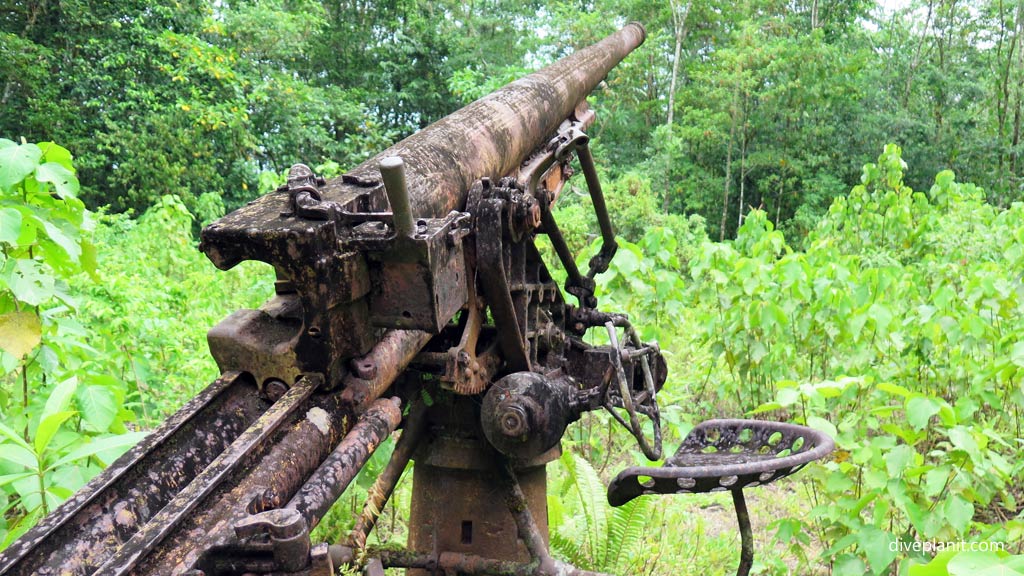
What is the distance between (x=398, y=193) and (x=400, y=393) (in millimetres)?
1008

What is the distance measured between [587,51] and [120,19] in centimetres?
902

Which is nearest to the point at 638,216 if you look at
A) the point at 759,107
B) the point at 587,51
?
the point at 759,107

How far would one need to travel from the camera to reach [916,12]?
2117 cm

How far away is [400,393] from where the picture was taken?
2.64 m

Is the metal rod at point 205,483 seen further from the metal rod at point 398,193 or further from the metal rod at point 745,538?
the metal rod at point 745,538

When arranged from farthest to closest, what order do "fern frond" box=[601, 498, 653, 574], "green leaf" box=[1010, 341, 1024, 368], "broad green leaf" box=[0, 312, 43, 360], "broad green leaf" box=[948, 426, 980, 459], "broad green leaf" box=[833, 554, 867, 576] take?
"fern frond" box=[601, 498, 653, 574], "broad green leaf" box=[833, 554, 867, 576], "green leaf" box=[1010, 341, 1024, 368], "broad green leaf" box=[948, 426, 980, 459], "broad green leaf" box=[0, 312, 43, 360]

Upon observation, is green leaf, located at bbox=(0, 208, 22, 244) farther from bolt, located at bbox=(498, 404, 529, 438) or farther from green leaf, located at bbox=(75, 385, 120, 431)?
bolt, located at bbox=(498, 404, 529, 438)

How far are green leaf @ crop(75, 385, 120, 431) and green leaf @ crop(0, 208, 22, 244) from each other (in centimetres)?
47

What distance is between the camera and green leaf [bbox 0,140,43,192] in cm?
230

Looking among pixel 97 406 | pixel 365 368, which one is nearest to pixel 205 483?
pixel 365 368

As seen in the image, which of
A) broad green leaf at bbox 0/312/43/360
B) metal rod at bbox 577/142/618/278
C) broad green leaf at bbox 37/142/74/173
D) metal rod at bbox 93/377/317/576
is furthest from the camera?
metal rod at bbox 577/142/618/278

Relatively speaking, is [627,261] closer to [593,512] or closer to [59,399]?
[593,512]

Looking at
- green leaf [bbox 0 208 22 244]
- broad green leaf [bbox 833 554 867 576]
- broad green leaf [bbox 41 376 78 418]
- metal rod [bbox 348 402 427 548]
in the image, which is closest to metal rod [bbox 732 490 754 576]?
broad green leaf [bbox 833 554 867 576]

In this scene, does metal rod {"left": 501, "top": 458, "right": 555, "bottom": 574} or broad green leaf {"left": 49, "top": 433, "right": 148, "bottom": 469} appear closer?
broad green leaf {"left": 49, "top": 433, "right": 148, "bottom": 469}
